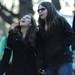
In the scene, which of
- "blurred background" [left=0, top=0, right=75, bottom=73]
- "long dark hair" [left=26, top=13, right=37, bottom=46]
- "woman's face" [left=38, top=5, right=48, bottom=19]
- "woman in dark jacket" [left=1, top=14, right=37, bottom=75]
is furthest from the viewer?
"blurred background" [left=0, top=0, right=75, bottom=73]

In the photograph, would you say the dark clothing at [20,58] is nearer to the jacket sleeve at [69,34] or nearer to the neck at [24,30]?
the neck at [24,30]

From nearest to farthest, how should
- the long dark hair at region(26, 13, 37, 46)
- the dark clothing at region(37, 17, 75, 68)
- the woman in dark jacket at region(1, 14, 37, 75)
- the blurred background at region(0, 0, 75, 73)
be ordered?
the dark clothing at region(37, 17, 75, 68) < the long dark hair at region(26, 13, 37, 46) < the woman in dark jacket at region(1, 14, 37, 75) < the blurred background at region(0, 0, 75, 73)

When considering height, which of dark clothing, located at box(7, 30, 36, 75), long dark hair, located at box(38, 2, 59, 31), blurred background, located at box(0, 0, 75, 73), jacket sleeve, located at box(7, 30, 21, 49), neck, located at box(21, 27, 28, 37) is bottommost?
dark clothing, located at box(7, 30, 36, 75)

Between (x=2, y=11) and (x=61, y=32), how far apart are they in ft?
17.6

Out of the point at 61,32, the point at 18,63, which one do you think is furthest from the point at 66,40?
the point at 18,63

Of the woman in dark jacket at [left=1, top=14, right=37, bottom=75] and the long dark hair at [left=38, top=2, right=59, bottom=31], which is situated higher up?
the long dark hair at [left=38, top=2, right=59, bottom=31]

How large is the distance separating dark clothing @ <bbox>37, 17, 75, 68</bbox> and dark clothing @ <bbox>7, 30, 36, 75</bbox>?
0.46 m

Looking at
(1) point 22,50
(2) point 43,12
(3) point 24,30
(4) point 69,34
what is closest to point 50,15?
(2) point 43,12

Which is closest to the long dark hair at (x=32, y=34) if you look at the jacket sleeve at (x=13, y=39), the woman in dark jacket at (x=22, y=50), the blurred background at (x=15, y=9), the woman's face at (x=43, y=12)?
the woman in dark jacket at (x=22, y=50)

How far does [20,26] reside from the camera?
15.4 feet

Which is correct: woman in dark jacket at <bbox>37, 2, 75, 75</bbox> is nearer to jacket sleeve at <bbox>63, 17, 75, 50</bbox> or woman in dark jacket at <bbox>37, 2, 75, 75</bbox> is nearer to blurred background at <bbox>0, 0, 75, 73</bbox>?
jacket sleeve at <bbox>63, 17, 75, 50</bbox>

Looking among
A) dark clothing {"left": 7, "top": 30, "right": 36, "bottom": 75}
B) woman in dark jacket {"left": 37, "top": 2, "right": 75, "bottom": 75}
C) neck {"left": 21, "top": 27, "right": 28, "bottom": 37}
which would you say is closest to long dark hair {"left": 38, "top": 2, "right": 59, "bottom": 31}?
woman in dark jacket {"left": 37, "top": 2, "right": 75, "bottom": 75}

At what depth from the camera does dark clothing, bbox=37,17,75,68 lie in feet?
13.5

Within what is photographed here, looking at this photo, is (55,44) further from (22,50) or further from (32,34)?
(22,50)
